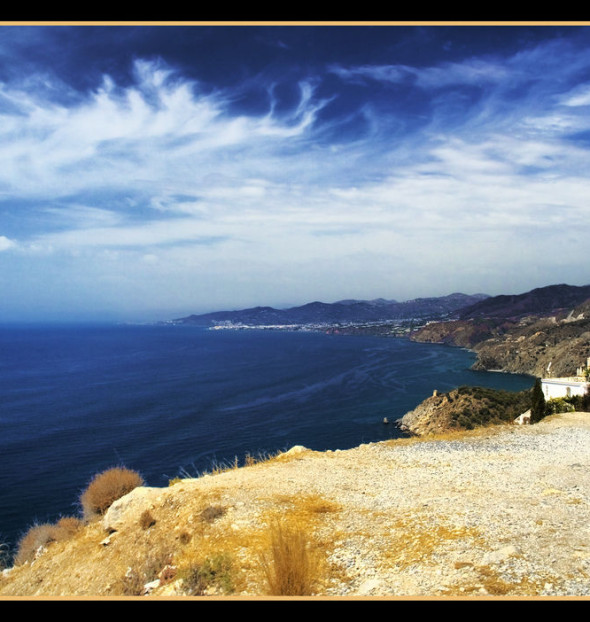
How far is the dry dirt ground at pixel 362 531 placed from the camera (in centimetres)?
485

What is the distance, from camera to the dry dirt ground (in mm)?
4852

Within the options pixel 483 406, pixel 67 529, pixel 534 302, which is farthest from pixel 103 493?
pixel 534 302

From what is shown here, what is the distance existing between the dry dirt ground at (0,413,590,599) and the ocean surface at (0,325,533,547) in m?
13.6

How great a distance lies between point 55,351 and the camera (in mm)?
124812

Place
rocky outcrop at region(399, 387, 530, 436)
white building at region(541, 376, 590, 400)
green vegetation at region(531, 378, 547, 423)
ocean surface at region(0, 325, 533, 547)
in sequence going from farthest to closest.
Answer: rocky outcrop at region(399, 387, 530, 436) < ocean surface at region(0, 325, 533, 547) < white building at region(541, 376, 590, 400) < green vegetation at region(531, 378, 547, 423)

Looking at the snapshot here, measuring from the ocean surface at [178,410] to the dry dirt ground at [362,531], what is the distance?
13.6 meters

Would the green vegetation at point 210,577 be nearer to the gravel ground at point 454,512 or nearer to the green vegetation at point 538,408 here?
the gravel ground at point 454,512

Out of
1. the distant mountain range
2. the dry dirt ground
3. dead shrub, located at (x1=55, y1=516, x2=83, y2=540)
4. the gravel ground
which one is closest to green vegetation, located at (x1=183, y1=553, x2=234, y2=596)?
the dry dirt ground

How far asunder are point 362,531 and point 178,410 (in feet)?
173

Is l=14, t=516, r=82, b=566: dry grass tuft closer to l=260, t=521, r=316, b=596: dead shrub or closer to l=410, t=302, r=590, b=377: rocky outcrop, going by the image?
l=260, t=521, r=316, b=596: dead shrub

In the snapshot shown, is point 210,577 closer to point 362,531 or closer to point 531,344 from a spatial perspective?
point 362,531

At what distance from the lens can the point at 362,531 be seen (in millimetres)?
6242

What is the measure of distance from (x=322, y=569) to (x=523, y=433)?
370 inches

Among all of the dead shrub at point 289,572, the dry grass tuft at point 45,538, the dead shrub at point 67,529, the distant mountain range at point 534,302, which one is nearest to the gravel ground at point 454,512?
the dead shrub at point 289,572
